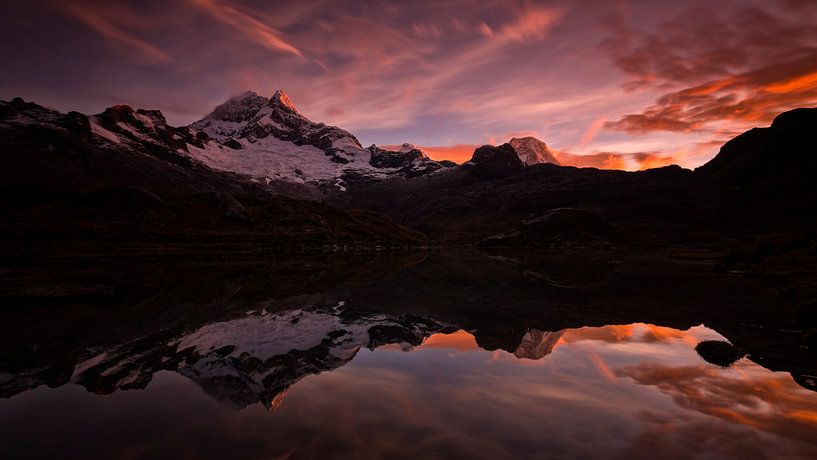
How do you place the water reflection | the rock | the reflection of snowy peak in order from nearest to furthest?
the water reflection
the reflection of snowy peak
the rock

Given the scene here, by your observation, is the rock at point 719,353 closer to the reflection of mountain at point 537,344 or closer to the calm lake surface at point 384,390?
the calm lake surface at point 384,390

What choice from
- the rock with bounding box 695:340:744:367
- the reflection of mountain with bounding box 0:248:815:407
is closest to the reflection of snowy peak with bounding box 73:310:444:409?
the reflection of mountain with bounding box 0:248:815:407

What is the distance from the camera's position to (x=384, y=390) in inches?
554

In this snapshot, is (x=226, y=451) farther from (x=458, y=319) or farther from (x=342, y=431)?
(x=458, y=319)

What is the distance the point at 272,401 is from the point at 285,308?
20.1 m

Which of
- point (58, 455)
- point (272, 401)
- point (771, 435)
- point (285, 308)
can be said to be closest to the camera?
point (58, 455)

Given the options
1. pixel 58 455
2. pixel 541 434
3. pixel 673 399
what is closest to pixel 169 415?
pixel 58 455

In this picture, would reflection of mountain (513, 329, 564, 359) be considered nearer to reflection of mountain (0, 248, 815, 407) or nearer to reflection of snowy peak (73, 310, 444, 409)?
reflection of mountain (0, 248, 815, 407)

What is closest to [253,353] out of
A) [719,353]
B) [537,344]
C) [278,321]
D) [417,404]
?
[278,321]

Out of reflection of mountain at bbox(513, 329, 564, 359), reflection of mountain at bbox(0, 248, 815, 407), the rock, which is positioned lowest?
reflection of mountain at bbox(0, 248, 815, 407)

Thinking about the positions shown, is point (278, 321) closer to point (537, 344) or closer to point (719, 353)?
point (537, 344)

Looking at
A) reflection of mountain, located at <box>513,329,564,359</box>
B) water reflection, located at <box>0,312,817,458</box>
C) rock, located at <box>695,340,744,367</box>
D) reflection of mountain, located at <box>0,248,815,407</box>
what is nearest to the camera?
water reflection, located at <box>0,312,817,458</box>

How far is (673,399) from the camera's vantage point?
1317cm

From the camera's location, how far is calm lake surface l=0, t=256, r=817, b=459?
9922mm
